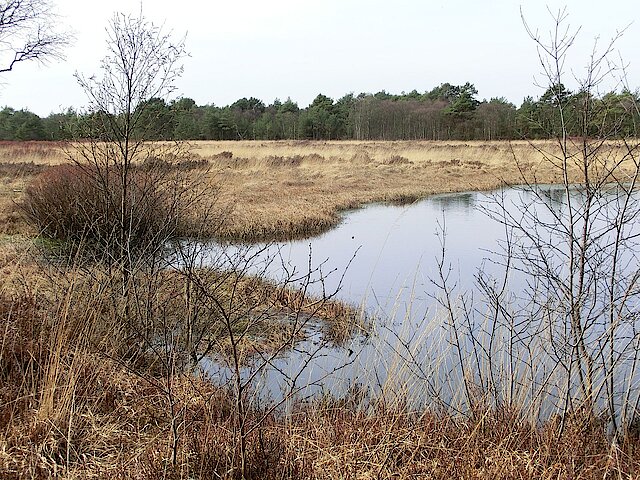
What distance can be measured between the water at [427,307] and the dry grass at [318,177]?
3.06ft

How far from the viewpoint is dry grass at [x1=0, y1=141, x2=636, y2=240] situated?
37.4ft

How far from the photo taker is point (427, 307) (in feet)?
19.5

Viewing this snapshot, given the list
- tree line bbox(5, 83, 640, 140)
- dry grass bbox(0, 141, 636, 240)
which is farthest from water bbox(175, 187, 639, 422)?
tree line bbox(5, 83, 640, 140)

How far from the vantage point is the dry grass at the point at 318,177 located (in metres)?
11.4

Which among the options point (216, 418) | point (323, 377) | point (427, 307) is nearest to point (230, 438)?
point (216, 418)

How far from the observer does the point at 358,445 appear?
107 inches

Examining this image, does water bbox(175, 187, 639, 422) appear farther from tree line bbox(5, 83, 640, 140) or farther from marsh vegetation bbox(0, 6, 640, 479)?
tree line bbox(5, 83, 640, 140)

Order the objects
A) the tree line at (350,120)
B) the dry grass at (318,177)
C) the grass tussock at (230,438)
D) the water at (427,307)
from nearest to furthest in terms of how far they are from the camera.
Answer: the grass tussock at (230,438) → the water at (427,307) → the dry grass at (318,177) → the tree line at (350,120)

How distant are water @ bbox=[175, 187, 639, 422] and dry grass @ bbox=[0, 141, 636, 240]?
932 millimetres

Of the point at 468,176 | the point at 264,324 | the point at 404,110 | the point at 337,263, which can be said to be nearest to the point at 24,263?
the point at 264,324

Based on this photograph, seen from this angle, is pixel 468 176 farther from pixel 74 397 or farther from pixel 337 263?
pixel 74 397

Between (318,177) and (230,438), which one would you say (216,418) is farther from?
(318,177)

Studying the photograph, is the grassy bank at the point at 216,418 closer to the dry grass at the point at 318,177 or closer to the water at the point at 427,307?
the water at the point at 427,307

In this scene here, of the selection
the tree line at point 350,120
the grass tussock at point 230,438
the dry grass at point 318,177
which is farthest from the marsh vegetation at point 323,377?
the tree line at point 350,120
